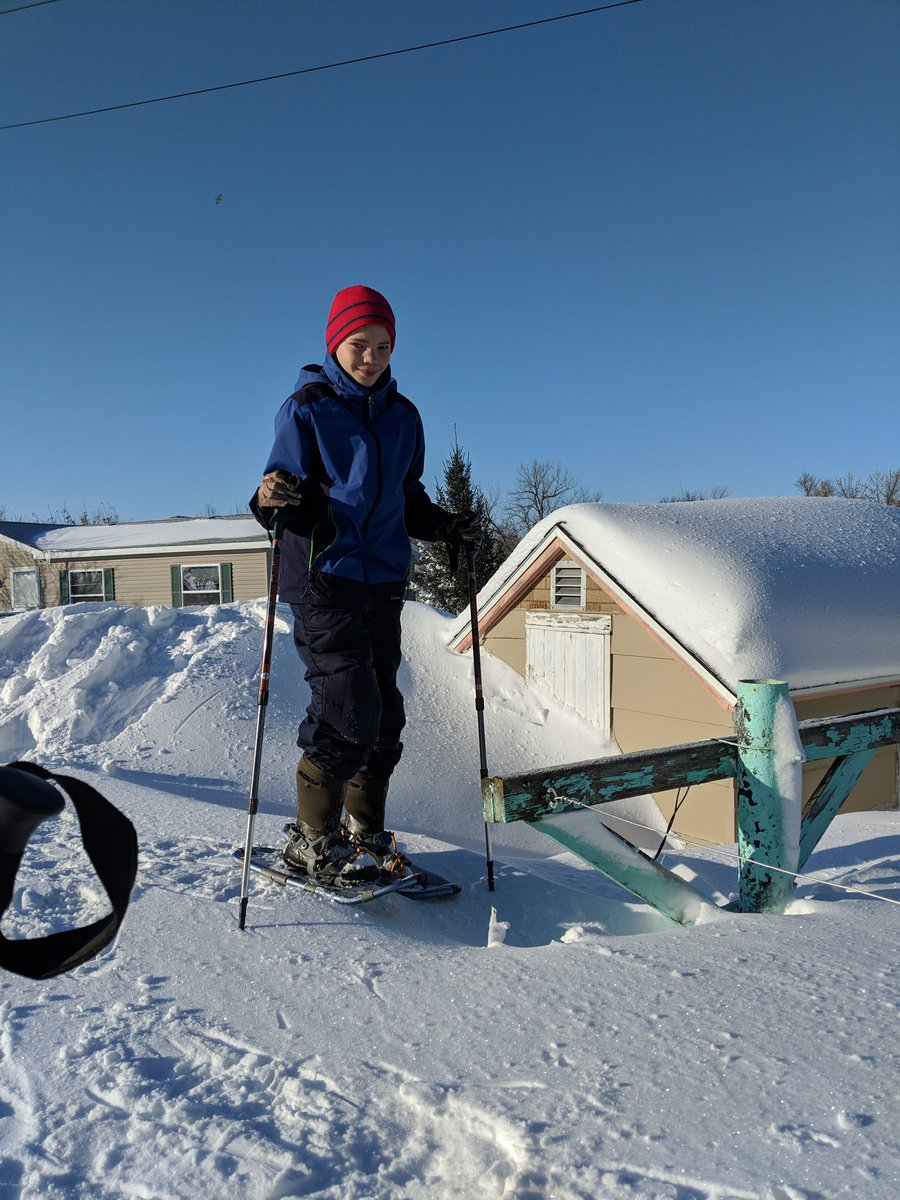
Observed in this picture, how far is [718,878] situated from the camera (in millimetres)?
4184

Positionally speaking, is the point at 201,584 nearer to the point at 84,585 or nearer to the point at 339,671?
the point at 84,585

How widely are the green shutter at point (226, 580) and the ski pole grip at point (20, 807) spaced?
66.0 feet

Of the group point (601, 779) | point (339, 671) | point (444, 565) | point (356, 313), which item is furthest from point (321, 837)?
point (444, 565)

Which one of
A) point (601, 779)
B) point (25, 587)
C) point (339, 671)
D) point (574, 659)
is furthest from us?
point (25, 587)

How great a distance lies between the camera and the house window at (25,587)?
73.0 ft

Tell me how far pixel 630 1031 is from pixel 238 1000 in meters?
0.94

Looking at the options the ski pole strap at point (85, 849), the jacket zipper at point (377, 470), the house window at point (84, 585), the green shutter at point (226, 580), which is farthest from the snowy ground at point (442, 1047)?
the house window at point (84, 585)

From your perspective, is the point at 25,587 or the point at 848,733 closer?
the point at 848,733

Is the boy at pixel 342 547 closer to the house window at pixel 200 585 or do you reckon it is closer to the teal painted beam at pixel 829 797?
the teal painted beam at pixel 829 797

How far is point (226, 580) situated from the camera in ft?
66.5

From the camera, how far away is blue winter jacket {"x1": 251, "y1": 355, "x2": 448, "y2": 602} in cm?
294

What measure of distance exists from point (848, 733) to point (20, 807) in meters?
3.16

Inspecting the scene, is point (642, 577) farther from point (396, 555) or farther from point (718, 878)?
point (396, 555)

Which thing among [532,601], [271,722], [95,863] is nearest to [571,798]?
[95,863]
